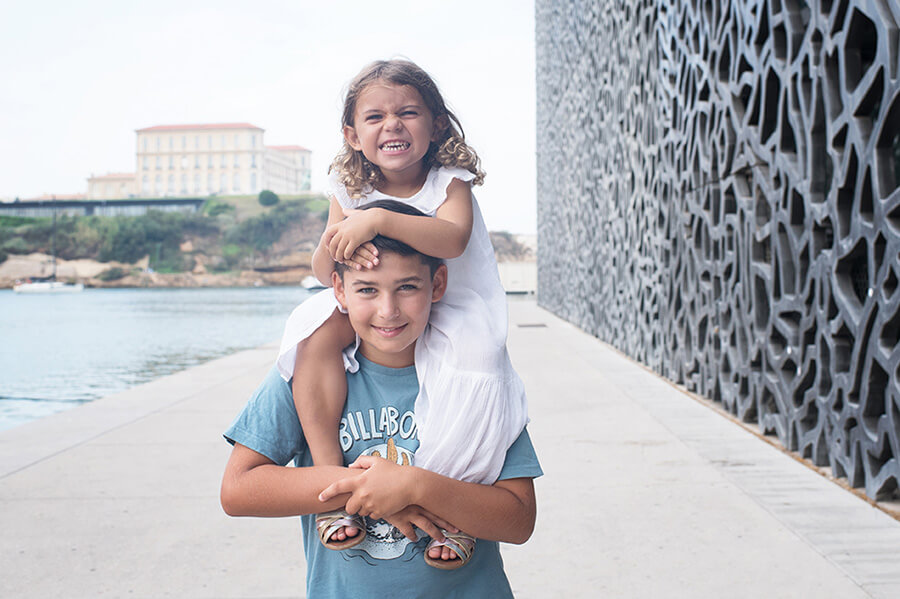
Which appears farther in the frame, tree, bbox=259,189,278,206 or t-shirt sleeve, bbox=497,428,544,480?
tree, bbox=259,189,278,206

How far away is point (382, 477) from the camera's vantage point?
118 centimetres

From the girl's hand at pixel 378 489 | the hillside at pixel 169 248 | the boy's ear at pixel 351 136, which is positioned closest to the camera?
the girl's hand at pixel 378 489

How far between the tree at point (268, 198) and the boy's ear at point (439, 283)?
9288 centimetres

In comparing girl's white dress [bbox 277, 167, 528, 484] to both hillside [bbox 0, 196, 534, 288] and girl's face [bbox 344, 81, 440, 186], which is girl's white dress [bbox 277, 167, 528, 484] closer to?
girl's face [bbox 344, 81, 440, 186]

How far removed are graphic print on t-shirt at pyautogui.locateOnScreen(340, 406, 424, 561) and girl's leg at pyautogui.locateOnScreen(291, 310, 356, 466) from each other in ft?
0.11

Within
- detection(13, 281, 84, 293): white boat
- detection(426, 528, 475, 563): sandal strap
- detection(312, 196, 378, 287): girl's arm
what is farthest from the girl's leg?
detection(13, 281, 84, 293): white boat

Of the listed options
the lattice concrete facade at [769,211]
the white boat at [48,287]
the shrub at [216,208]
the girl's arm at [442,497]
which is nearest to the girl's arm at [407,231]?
the girl's arm at [442,497]

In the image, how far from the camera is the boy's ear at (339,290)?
1.38 meters

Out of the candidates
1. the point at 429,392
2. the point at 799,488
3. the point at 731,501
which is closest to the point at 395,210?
the point at 429,392

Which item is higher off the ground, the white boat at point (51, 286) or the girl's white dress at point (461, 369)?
the girl's white dress at point (461, 369)

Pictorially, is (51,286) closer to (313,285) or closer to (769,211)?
(313,285)

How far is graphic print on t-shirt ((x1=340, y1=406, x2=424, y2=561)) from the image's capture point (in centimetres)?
137

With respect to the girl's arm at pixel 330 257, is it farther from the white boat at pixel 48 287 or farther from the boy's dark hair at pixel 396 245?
the white boat at pixel 48 287

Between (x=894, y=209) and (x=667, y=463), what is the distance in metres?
2.14
